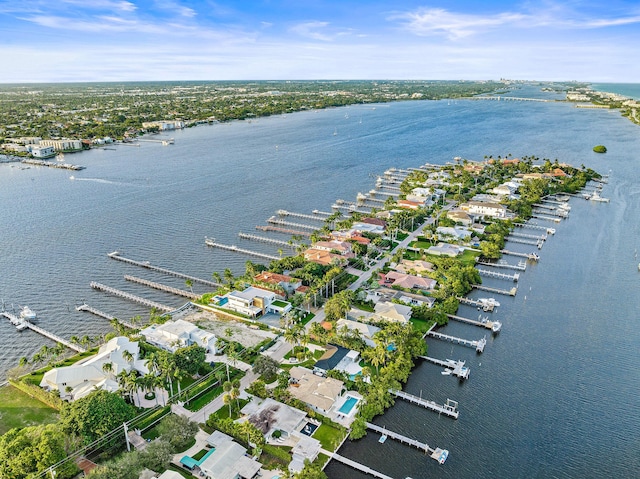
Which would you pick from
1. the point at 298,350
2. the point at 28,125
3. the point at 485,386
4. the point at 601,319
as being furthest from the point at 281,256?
the point at 28,125

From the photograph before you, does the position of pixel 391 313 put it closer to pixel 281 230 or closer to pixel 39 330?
pixel 281 230

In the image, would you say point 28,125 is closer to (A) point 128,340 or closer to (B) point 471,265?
(A) point 128,340

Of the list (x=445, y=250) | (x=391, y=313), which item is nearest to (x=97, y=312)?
(x=391, y=313)

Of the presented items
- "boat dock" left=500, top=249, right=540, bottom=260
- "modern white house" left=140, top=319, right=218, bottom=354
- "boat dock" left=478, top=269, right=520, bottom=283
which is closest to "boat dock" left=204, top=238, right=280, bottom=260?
"modern white house" left=140, top=319, right=218, bottom=354

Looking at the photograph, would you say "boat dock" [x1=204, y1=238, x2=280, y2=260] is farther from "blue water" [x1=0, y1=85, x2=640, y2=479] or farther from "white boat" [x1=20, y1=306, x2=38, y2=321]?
"white boat" [x1=20, y1=306, x2=38, y2=321]

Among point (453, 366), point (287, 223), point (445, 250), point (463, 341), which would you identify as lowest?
point (453, 366)

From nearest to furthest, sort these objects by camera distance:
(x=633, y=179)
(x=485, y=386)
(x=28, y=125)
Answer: (x=485, y=386), (x=633, y=179), (x=28, y=125)
